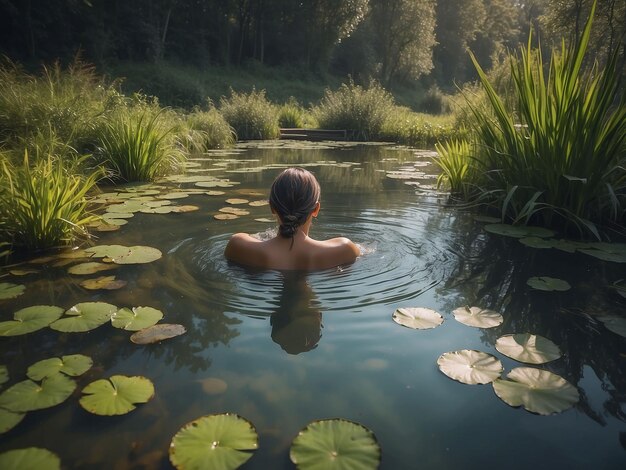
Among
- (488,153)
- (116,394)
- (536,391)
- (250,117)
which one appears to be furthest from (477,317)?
(250,117)

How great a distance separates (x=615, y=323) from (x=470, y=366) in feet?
3.33

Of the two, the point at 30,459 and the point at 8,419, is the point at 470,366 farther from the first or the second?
the point at 8,419

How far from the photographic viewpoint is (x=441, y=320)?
7.84 feet

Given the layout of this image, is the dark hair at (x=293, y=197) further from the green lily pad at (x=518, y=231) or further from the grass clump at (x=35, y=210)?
the green lily pad at (x=518, y=231)

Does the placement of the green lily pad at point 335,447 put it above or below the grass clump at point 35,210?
below

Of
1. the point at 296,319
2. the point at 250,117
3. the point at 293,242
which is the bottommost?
the point at 296,319

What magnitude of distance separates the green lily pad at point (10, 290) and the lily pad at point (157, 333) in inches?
38.4

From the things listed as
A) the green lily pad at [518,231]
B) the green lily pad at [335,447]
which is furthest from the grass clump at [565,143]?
the green lily pad at [335,447]

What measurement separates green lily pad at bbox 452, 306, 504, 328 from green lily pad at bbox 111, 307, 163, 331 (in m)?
1.63

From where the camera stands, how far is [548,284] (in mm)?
2887

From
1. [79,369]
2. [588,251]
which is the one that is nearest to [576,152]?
[588,251]

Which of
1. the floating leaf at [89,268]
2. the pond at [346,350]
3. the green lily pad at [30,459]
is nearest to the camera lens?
the green lily pad at [30,459]

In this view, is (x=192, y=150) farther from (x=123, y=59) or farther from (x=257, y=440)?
(x=123, y=59)

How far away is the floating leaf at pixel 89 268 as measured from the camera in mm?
3023
